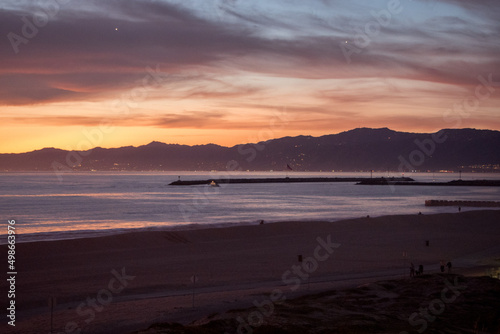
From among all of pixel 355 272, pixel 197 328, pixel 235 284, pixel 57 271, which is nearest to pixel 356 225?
pixel 355 272

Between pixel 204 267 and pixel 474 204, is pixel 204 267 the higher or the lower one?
the higher one

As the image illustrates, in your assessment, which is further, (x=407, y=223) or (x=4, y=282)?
(x=407, y=223)

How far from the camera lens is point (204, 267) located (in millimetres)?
22266

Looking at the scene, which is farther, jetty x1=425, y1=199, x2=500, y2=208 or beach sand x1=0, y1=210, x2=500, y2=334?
jetty x1=425, y1=199, x2=500, y2=208

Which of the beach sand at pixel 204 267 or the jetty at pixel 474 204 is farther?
the jetty at pixel 474 204

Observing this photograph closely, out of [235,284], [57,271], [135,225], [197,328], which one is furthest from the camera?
[135,225]

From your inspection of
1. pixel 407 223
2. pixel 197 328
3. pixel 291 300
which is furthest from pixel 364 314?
pixel 407 223

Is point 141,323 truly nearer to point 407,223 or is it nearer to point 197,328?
point 197,328

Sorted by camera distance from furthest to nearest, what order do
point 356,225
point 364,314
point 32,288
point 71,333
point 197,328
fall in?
point 356,225, point 32,288, point 364,314, point 71,333, point 197,328

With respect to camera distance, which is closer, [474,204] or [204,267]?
[204,267]

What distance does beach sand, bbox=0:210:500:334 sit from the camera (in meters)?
14.6

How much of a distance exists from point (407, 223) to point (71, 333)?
34618mm

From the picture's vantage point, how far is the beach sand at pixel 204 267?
577 inches

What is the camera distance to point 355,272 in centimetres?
2148
